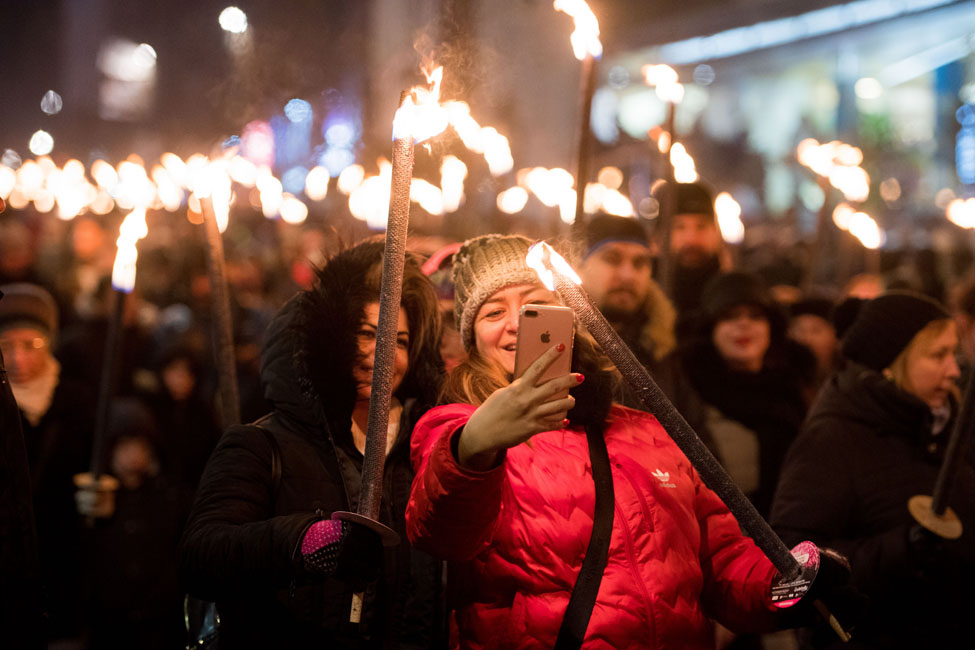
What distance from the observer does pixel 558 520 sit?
2.03 meters

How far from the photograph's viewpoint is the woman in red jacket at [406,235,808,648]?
1853 millimetres

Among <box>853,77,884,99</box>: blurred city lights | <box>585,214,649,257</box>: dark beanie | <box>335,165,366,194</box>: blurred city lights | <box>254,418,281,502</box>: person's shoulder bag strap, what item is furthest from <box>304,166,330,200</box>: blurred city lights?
<box>853,77,884,99</box>: blurred city lights

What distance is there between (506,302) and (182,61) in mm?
5399

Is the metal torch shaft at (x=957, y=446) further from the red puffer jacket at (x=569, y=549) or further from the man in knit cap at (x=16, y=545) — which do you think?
the man in knit cap at (x=16, y=545)

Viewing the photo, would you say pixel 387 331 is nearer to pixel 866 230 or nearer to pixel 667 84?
pixel 667 84

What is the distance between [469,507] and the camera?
5.92 feet

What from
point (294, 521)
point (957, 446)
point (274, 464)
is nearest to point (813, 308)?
point (957, 446)

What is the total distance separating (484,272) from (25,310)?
2.63 m

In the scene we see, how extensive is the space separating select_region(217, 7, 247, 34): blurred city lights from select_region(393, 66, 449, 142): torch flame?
3220 millimetres

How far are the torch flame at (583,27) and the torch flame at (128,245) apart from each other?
62.6 inches

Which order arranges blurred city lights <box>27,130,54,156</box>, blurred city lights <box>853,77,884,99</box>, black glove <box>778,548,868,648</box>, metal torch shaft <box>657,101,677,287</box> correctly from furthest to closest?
1. blurred city lights <box>853,77,884,99</box>
2. blurred city lights <box>27,130,54,156</box>
3. metal torch shaft <box>657,101,677,287</box>
4. black glove <box>778,548,868,648</box>

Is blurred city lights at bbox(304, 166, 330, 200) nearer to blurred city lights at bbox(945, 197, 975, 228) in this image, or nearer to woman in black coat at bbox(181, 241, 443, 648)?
blurred city lights at bbox(945, 197, 975, 228)

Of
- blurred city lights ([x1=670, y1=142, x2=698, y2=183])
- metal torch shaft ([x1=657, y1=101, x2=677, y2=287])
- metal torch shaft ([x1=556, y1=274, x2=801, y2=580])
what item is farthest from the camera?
blurred city lights ([x1=670, y1=142, x2=698, y2=183])

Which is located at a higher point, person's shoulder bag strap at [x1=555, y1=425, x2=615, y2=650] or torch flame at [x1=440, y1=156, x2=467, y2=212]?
torch flame at [x1=440, y1=156, x2=467, y2=212]
